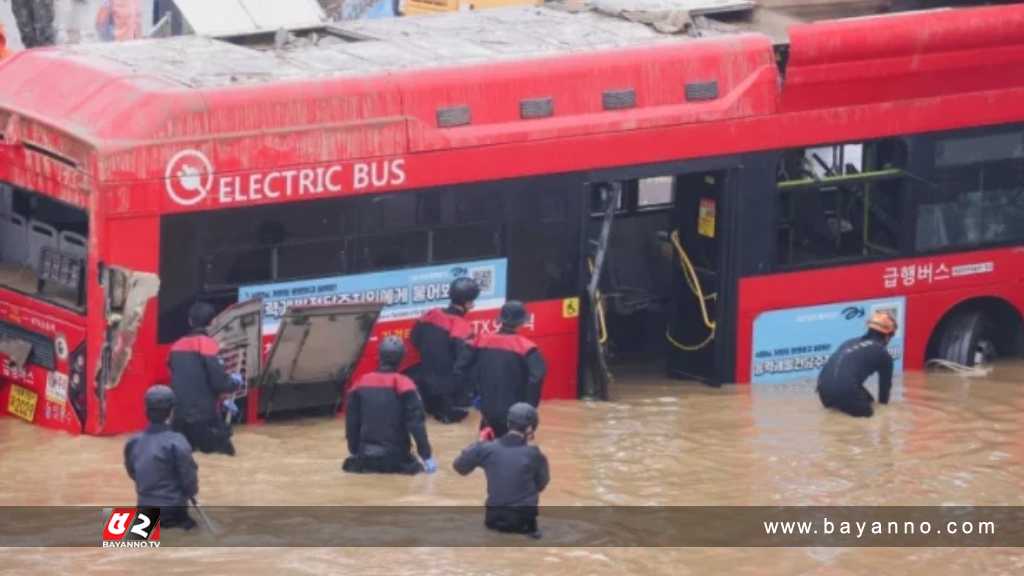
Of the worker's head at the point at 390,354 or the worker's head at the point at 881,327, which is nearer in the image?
the worker's head at the point at 390,354

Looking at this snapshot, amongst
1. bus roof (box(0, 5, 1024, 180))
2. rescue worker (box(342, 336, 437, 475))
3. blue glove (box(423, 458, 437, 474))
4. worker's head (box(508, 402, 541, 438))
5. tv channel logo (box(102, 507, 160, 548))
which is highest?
bus roof (box(0, 5, 1024, 180))

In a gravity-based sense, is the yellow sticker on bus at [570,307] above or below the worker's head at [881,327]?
above

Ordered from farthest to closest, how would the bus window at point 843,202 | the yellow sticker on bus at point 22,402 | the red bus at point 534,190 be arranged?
the bus window at point 843,202 < the yellow sticker on bus at point 22,402 < the red bus at point 534,190

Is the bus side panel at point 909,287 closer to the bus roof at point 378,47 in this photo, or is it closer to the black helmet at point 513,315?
the bus roof at point 378,47

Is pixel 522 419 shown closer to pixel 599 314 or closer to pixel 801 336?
pixel 599 314

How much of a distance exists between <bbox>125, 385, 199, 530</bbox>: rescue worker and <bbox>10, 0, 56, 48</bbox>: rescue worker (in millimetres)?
11091

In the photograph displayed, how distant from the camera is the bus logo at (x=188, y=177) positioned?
17.4 meters

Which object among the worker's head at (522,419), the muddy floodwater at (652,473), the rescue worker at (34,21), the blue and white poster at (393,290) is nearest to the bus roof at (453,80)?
the blue and white poster at (393,290)

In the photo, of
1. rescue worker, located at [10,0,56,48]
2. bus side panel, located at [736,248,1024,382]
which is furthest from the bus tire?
rescue worker, located at [10,0,56,48]

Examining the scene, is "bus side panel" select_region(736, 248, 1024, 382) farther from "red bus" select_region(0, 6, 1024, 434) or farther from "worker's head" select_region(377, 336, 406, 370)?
"worker's head" select_region(377, 336, 406, 370)

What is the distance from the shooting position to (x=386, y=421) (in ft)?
55.2

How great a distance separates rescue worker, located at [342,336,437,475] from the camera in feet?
55.0

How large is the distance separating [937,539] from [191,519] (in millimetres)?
4598

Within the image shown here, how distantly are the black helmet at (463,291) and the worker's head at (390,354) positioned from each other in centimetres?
152
